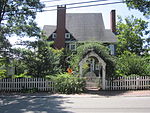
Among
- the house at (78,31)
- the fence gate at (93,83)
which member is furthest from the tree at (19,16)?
the house at (78,31)

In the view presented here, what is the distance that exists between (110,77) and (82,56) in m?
2.80

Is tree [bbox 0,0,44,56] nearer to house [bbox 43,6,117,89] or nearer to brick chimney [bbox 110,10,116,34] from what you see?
house [bbox 43,6,117,89]

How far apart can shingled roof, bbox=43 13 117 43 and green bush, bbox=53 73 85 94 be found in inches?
653

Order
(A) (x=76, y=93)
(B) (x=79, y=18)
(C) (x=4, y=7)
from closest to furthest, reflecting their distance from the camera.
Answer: (A) (x=76, y=93) < (C) (x=4, y=7) < (B) (x=79, y=18)

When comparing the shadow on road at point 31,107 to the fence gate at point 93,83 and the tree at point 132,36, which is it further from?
the tree at point 132,36

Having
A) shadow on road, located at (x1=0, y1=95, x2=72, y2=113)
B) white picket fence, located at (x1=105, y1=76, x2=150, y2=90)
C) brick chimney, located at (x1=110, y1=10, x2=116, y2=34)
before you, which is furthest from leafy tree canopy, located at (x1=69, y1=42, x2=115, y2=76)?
brick chimney, located at (x1=110, y1=10, x2=116, y2=34)

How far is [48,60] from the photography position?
15516 millimetres

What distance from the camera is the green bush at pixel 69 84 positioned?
1303 cm

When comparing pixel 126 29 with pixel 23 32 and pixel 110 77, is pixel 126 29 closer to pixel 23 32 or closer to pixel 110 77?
pixel 110 77

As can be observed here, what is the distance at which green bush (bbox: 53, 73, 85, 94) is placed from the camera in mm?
13031

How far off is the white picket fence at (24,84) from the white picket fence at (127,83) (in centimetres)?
461

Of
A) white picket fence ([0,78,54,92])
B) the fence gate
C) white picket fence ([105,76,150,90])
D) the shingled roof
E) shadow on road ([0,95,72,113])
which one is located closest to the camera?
shadow on road ([0,95,72,113])

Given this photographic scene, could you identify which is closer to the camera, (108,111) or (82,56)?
(108,111)

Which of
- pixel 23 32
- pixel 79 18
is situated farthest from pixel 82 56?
pixel 79 18
